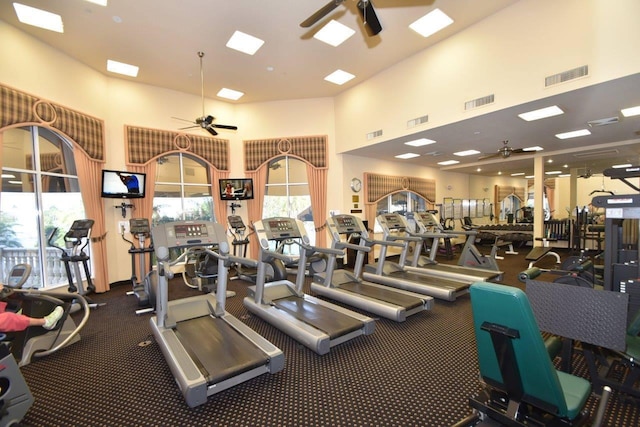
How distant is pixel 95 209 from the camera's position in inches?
219

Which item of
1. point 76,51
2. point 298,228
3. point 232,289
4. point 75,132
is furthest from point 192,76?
point 232,289

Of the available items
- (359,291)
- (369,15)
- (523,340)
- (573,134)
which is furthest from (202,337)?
(573,134)

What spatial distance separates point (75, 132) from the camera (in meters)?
5.29

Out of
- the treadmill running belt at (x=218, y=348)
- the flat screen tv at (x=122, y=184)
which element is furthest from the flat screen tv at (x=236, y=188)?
the treadmill running belt at (x=218, y=348)

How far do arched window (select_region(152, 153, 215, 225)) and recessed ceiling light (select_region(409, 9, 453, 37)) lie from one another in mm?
5674

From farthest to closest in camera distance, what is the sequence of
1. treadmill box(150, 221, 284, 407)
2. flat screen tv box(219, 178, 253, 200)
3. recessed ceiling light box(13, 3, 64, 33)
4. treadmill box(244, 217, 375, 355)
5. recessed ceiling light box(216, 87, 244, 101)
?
flat screen tv box(219, 178, 253, 200) < recessed ceiling light box(216, 87, 244, 101) < recessed ceiling light box(13, 3, 64, 33) < treadmill box(244, 217, 375, 355) < treadmill box(150, 221, 284, 407)

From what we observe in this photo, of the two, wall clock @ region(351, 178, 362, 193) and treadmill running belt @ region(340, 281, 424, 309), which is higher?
wall clock @ region(351, 178, 362, 193)

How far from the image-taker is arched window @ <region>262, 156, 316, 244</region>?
26.2 feet

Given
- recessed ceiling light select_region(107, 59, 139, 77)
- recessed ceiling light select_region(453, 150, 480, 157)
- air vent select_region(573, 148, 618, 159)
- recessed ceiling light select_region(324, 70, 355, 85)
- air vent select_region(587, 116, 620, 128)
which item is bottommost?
air vent select_region(573, 148, 618, 159)

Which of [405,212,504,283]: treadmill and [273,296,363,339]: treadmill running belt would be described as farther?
[405,212,504,283]: treadmill

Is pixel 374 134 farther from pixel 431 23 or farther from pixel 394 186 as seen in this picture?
pixel 394 186

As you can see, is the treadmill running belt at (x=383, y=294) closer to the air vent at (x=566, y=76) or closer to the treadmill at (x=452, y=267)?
the treadmill at (x=452, y=267)

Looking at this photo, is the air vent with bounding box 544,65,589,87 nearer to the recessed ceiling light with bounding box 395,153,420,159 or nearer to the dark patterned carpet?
the dark patterned carpet

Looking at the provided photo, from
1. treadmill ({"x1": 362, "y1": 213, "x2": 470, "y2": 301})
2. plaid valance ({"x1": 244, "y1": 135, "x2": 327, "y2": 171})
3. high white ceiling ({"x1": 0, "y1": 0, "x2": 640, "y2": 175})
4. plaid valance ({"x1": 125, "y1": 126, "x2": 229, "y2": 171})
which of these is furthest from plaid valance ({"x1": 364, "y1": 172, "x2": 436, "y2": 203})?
plaid valance ({"x1": 125, "y1": 126, "x2": 229, "y2": 171})
